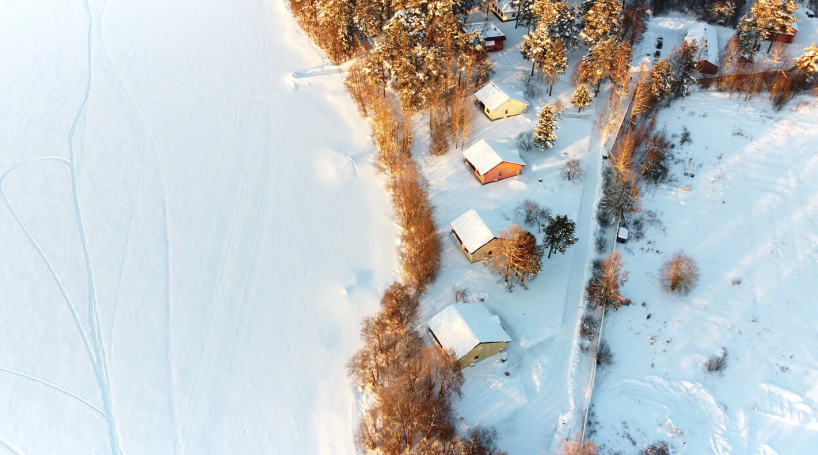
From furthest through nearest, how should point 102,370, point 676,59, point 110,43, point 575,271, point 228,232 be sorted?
point 110,43 < point 676,59 < point 228,232 < point 575,271 < point 102,370

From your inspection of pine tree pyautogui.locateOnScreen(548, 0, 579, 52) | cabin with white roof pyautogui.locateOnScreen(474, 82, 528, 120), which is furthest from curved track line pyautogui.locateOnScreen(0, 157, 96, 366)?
pine tree pyautogui.locateOnScreen(548, 0, 579, 52)

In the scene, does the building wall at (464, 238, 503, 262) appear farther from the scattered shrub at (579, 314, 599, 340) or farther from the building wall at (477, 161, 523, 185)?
the building wall at (477, 161, 523, 185)

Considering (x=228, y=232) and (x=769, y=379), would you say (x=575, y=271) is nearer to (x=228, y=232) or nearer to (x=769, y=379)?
(x=769, y=379)

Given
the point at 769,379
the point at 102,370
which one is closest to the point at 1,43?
the point at 102,370

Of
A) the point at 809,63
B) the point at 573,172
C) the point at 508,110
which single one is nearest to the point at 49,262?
the point at 508,110

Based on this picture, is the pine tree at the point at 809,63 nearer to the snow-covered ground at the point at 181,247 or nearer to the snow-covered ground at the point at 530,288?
the snow-covered ground at the point at 530,288

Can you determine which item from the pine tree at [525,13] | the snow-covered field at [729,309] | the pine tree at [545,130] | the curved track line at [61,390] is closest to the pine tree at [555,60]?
the pine tree at [545,130]

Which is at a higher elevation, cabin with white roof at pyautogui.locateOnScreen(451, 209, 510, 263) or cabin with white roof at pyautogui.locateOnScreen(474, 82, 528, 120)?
cabin with white roof at pyautogui.locateOnScreen(474, 82, 528, 120)
